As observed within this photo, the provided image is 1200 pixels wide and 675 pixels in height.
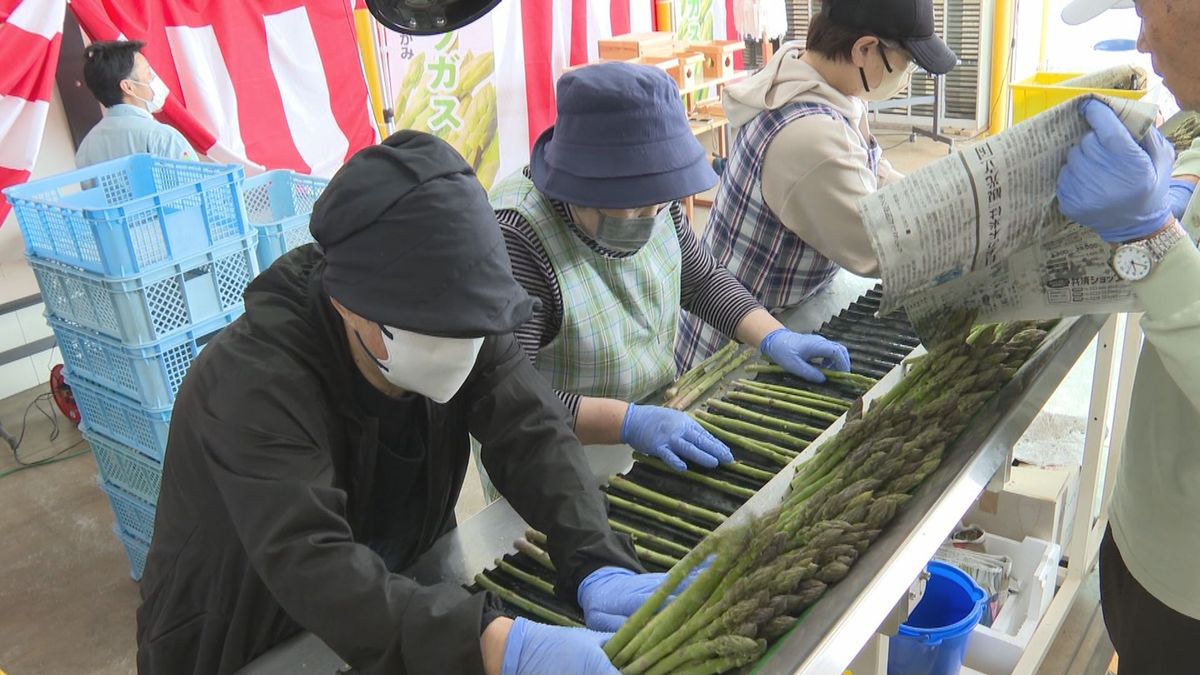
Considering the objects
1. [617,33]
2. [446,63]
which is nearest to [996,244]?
[446,63]

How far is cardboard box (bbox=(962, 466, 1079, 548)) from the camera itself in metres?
3.05

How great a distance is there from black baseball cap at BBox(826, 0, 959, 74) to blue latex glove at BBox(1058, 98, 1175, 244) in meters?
1.18

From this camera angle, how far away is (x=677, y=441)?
75.6 inches

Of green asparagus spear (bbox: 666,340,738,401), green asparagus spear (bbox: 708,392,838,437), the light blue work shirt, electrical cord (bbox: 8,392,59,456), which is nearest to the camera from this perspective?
green asparagus spear (bbox: 708,392,838,437)

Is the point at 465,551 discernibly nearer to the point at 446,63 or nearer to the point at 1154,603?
the point at 1154,603

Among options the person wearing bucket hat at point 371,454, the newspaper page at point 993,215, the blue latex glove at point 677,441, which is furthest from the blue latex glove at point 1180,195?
the person wearing bucket hat at point 371,454

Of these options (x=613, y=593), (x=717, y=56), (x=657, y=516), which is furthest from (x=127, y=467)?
(x=717, y=56)

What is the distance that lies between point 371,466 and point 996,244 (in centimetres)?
113

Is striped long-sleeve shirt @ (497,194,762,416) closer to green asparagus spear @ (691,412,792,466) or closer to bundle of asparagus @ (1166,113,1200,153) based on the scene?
green asparagus spear @ (691,412,792,466)

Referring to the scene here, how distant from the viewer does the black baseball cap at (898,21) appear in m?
2.46

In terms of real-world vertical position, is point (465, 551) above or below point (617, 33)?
below

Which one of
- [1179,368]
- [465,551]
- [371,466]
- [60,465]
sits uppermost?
[1179,368]

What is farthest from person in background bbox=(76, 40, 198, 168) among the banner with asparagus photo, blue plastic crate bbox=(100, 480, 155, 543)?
the banner with asparagus photo

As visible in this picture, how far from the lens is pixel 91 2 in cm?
436
